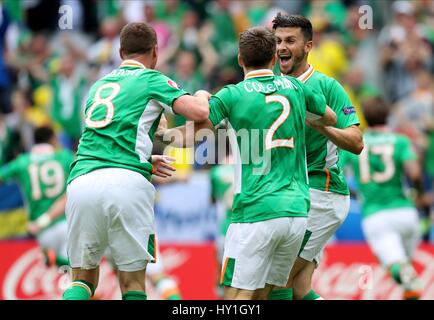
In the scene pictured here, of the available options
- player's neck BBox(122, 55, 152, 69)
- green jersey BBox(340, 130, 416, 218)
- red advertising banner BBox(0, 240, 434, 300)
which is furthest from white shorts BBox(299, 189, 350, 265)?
red advertising banner BBox(0, 240, 434, 300)

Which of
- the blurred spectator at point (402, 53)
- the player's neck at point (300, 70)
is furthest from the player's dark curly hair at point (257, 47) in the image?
the blurred spectator at point (402, 53)

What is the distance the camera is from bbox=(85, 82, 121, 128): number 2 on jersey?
24.2 ft

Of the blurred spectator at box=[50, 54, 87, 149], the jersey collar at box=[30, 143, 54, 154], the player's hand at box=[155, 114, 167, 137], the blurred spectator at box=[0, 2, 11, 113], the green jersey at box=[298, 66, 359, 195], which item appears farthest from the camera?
the blurred spectator at box=[0, 2, 11, 113]

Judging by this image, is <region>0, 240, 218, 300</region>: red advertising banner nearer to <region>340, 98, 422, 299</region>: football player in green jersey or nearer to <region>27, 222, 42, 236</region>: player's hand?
<region>27, 222, 42, 236</region>: player's hand

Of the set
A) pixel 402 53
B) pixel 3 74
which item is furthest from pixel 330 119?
pixel 3 74

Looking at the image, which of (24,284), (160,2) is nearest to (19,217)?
(24,284)

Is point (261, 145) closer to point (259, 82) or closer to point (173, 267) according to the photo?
point (259, 82)

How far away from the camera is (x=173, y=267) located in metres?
13.4

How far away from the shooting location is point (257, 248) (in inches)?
280

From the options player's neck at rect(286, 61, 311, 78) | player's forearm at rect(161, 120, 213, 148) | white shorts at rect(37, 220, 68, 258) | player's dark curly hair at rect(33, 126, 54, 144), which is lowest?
white shorts at rect(37, 220, 68, 258)

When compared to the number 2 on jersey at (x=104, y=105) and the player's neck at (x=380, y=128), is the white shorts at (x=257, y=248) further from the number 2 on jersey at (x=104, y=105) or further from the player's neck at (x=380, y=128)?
the player's neck at (x=380, y=128)

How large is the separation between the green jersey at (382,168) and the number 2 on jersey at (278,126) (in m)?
4.40

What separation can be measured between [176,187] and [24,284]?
8.28 ft

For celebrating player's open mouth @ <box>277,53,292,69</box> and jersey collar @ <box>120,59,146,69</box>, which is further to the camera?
celebrating player's open mouth @ <box>277,53,292,69</box>
